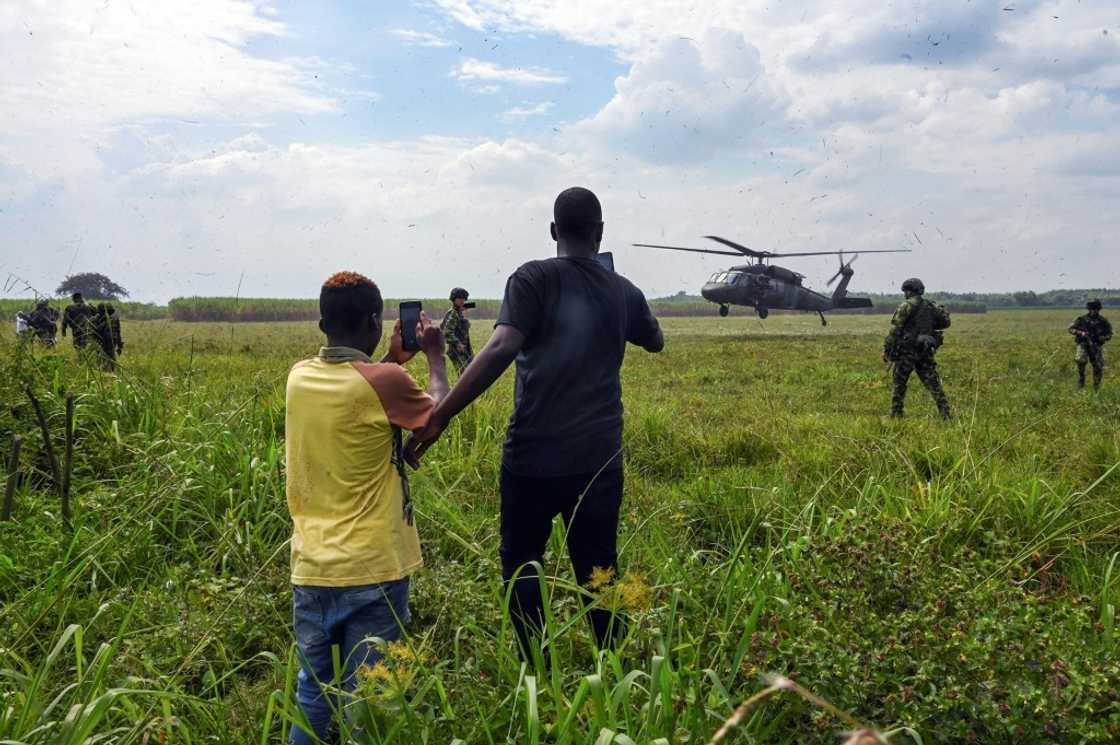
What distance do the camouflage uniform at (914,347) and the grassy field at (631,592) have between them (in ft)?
8.47

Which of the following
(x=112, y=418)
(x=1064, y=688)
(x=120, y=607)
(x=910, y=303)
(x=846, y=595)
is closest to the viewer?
(x=1064, y=688)

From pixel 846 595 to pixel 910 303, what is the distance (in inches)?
356

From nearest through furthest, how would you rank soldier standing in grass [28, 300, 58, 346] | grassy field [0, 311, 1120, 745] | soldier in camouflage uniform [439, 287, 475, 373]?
grassy field [0, 311, 1120, 745]
soldier standing in grass [28, 300, 58, 346]
soldier in camouflage uniform [439, 287, 475, 373]

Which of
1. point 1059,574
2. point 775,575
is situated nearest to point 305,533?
point 775,575

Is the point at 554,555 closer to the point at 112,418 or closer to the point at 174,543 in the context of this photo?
the point at 174,543

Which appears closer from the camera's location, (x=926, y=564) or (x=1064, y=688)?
(x=1064, y=688)

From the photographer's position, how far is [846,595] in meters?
2.91

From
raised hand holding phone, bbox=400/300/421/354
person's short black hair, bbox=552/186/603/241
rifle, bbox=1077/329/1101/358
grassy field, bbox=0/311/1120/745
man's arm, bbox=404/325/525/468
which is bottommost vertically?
grassy field, bbox=0/311/1120/745

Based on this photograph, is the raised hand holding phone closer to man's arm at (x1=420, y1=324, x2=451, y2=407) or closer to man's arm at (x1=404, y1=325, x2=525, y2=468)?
man's arm at (x1=420, y1=324, x2=451, y2=407)

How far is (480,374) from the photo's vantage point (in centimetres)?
290

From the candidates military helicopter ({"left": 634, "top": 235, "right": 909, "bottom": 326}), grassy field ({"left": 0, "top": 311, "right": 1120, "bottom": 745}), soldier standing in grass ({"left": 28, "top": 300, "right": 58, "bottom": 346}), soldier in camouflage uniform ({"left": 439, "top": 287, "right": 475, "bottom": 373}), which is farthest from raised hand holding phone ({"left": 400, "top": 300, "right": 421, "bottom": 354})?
military helicopter ({"left": 634, "top": 235, "right": 909, "bottom": 326})

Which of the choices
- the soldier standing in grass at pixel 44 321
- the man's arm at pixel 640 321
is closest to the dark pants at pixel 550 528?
the man's arm at pixel 640 321

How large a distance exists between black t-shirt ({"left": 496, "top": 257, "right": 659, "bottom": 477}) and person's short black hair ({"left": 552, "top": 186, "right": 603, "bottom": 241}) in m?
0.11

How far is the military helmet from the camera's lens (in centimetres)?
1099
